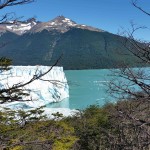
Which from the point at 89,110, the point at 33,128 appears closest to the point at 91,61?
the point at 89,110

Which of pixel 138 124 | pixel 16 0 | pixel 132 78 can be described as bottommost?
pixel 138 124

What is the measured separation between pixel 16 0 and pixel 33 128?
1008cm

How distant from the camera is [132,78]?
5629 mm

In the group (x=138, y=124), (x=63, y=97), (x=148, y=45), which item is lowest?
(x=63, y=97)

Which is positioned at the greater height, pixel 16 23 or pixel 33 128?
pixel 16 23

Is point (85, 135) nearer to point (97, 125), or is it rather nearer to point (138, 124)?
point (97, 125)

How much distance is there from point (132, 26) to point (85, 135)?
66.4 ft

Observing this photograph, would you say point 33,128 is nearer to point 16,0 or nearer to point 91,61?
point 16,0

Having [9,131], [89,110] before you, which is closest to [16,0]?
[9,131]

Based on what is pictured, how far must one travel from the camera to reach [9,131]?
8.86 metres

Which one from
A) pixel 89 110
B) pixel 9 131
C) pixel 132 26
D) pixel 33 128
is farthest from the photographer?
pixel 89 110

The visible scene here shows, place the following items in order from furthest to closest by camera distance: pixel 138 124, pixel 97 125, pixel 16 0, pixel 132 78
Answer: pixel 97 125 → pixel 132 78 → pixel 138 124 → pixel 16 0

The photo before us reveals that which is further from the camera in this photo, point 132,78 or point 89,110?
point 89,110

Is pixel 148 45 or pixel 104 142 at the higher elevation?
pixel 148 45
